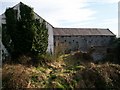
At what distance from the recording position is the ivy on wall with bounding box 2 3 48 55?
2362cm

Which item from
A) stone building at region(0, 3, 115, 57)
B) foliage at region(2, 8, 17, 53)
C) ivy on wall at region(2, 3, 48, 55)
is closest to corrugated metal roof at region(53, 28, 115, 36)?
stone building at region(0, 3, 115, 57)

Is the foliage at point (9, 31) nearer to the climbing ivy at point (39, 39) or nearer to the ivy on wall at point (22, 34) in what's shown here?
the ivy on wall at point (22, 34)

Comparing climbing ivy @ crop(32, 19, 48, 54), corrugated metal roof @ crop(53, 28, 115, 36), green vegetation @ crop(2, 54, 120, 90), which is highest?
corrugated metal roof @ crop(53, 28, 115, 36)

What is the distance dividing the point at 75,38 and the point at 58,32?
2734mm

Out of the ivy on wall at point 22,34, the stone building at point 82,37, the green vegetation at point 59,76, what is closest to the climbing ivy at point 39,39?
the ivy on wall at point 22,34

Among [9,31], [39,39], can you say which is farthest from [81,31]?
[9,31]

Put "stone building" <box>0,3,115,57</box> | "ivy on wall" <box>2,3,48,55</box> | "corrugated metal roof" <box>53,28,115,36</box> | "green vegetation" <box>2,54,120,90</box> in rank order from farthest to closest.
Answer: "corrugated metal roof" <box>53,28,115,36</box>, "stone building" <box>0,3,115,57</box>, "ivy on wall" <box>2,3,48,55</box>, "green vegetation" <box>2,54,120,90</box>

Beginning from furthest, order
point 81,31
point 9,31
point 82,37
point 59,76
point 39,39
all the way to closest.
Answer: point 81,31
point 82,37
point 39,39
point 9,31
point 59,76

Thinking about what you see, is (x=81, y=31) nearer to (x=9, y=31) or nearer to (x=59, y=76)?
(x=9, y=31)

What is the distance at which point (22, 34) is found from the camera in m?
23.9

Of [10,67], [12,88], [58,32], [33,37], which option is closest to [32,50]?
[33,37]

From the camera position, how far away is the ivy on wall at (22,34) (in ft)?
77.5

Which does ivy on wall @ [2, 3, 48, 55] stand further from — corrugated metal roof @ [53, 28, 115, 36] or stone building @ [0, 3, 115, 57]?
corrugated metal roof @ [53, 28, 115, 36]

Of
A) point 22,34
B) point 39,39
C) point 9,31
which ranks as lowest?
point 39,39
